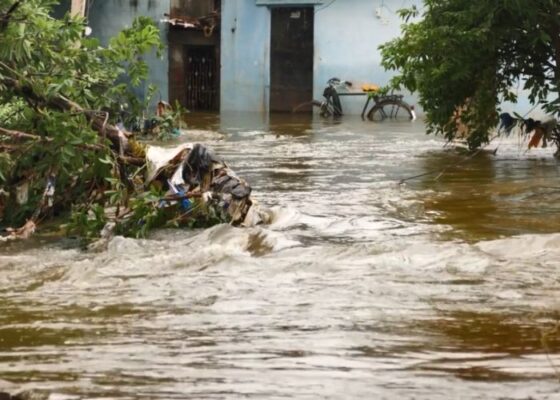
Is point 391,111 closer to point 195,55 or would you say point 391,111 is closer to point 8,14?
point 195,55

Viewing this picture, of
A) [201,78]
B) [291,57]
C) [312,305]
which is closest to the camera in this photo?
[312,305]

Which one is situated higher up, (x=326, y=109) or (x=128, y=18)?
(x=128, y=18)

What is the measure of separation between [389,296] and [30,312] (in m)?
2.00

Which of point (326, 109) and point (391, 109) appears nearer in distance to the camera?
point (391, 109)

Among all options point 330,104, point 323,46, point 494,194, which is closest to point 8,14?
point 494,194

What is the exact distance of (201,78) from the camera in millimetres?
27281

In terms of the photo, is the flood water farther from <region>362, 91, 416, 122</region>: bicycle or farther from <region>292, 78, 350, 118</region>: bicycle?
<region>292, 78, 350, 118</region>: bicycle

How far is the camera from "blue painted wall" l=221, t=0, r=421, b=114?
2462 centimetres

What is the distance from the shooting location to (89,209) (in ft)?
Answer: 25.7

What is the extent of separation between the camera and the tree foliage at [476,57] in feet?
36.3

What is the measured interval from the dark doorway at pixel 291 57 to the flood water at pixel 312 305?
15.9 meters

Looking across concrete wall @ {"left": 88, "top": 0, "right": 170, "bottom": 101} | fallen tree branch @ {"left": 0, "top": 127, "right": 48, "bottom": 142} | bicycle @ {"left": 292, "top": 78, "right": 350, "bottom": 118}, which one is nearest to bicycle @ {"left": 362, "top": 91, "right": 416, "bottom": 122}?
bicycle @ {"left": 292, "top": 78, "right": 350, "bottom": 118}

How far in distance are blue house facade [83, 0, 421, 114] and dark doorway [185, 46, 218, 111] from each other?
0.03m

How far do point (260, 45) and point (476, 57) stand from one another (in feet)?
47.2
